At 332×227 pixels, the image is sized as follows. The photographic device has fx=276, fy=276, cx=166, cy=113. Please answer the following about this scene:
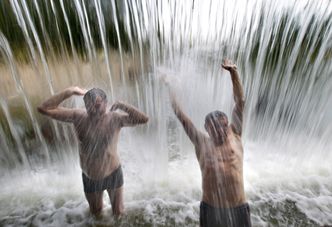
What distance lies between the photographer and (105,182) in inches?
142

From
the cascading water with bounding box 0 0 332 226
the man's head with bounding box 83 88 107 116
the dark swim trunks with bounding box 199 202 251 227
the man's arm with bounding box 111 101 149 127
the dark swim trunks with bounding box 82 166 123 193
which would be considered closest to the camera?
the dark swim trunks with bounding box 199 202 251 227

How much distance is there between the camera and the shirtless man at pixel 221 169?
300 cm

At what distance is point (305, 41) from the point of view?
642 cm

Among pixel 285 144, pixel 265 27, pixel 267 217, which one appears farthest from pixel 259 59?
pixel 267 217

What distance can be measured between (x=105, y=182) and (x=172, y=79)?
9.46 ft

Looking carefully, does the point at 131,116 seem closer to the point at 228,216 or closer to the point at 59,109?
the point at 59,109

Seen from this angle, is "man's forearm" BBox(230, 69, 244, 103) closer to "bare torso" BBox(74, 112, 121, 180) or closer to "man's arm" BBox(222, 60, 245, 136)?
"man's arm" BBox(222, 60, 245, 136)

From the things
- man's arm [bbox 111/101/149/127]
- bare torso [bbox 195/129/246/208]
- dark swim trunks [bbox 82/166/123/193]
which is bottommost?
dark swim trunks [bbox 82/166/123/193]

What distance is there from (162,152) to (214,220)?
306 cm

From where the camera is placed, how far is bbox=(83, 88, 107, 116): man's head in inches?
130

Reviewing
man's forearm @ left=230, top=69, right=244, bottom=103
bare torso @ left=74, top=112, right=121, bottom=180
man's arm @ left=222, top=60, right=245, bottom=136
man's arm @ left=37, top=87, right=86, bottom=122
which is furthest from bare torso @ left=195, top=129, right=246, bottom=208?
man's arm @ left=37, top=87, right=86, bottom=122

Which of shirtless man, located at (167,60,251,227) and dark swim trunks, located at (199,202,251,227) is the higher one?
shirtless man, located at (167,60,251,227)

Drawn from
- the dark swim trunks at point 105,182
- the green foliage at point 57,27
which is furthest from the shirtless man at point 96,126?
the green foliage at point 57,27

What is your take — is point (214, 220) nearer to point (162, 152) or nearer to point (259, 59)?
point (162, 152)
